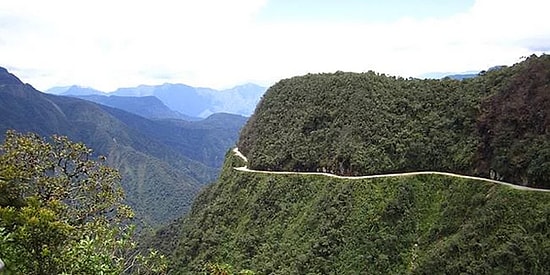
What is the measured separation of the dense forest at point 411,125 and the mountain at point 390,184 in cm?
16

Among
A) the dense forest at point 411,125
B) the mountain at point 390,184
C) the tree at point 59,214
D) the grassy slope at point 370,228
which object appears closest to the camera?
the tree at point 59,214

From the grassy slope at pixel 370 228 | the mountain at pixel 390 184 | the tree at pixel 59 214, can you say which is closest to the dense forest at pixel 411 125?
the mountain at pixel 390 184

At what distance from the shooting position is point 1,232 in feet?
44.1

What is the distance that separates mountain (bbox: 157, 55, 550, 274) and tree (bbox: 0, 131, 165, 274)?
35.5 metres

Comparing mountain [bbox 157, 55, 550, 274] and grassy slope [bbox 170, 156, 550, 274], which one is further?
mountain [bbox 157, 55, 550, 274]

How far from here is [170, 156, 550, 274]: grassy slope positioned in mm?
46250

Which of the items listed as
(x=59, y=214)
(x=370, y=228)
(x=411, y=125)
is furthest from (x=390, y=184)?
(x=59, y=214)

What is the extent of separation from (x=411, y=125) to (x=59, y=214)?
171ft

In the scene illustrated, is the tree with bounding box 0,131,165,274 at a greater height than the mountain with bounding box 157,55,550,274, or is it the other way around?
the tree with bounding box 0,131,165,274

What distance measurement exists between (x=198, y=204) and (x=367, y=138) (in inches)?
1528

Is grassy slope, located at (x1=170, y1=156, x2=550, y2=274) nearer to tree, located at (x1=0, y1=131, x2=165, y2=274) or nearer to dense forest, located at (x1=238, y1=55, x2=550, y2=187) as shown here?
dense forest, located at (x1=238, y1=55, x2=550, y2=187)

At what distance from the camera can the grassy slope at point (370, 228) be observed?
1821 inches

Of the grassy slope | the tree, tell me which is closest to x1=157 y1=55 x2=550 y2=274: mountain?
the grassy slope

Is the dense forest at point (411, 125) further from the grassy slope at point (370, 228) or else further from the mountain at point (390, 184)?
the grassy slope at point (370, 228)
